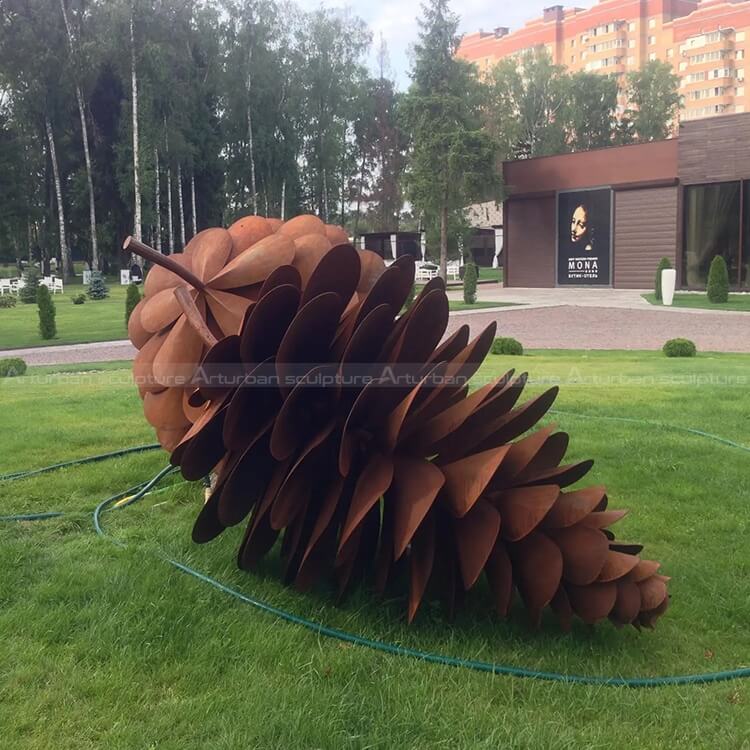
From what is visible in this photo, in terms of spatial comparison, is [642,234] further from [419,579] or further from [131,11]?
[419,579]

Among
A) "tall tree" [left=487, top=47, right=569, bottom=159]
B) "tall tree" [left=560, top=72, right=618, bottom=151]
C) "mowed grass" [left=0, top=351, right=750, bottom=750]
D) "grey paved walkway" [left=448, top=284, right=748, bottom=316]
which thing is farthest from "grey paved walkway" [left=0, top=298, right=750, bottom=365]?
"tall tree" [left=560, top=72, right=618, bottom=151]

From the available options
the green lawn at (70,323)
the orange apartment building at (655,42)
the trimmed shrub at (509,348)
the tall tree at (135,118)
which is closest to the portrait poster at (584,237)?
the green lawn at (70,323)

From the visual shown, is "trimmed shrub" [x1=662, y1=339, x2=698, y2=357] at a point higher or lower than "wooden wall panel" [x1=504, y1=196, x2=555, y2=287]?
lower

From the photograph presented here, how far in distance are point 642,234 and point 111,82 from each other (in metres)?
28.0

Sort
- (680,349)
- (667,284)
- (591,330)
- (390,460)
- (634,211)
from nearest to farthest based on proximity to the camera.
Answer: (390,460), (680,349), (591,330), (667,284), (634,211)

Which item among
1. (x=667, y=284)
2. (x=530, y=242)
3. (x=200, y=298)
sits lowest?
(x=667, y=284)

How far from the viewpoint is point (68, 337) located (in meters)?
19.2

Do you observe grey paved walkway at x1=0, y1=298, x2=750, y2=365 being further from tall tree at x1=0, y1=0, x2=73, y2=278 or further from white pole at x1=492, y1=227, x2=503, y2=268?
white pole at x1=492, y1=227, x2=503, y2=268

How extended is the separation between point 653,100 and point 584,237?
40.6m

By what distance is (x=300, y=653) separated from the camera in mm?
2078

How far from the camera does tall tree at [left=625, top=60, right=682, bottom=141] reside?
2616 inches

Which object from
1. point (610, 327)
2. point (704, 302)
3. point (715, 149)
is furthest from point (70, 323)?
point (715, 149)

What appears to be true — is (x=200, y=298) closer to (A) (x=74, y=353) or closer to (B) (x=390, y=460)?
(B) (x=390, y=460)

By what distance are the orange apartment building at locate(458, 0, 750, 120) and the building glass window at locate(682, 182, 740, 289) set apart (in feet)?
290
